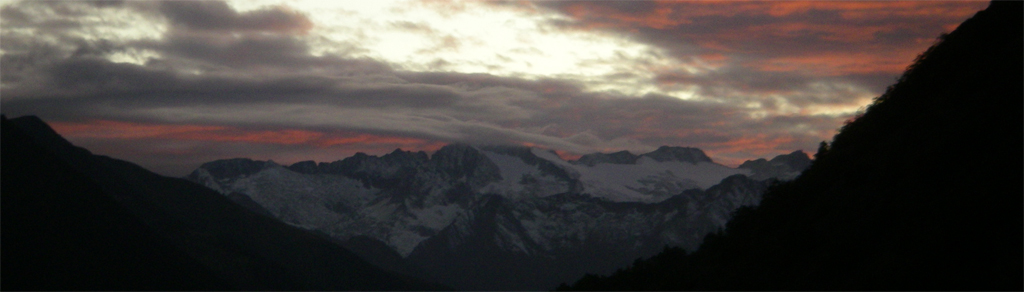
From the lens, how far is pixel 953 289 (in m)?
50.5

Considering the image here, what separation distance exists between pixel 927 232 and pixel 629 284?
53250 mm

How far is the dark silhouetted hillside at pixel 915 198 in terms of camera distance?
174ft

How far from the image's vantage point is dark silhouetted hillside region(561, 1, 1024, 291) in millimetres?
53000

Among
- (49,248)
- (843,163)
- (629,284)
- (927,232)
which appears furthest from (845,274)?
(49,248)

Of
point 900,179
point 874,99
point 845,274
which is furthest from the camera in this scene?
point 874,99

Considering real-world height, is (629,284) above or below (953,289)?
below

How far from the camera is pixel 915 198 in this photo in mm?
61344

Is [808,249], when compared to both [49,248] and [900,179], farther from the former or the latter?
[49,248]

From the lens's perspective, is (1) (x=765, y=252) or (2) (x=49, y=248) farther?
(2) (x=49, y=248)

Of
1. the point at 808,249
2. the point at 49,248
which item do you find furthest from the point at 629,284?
the point at 49,248

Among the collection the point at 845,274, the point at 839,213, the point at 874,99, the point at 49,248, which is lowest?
the point at 49,248

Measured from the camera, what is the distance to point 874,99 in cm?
9169

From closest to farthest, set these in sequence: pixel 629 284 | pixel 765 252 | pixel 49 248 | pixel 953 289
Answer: pixel 953 289
pixel 765 252
pixel 629 284
pixel 49 248

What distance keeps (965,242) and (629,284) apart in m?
56.5
